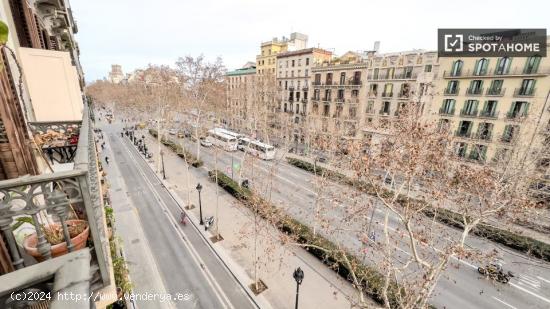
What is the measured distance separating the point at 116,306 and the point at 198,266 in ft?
22.9

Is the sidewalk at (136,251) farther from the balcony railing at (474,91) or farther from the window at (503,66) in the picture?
the window at (503,66)

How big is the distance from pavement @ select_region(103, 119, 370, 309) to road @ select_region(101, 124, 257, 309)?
0.20 ft

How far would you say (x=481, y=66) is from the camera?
86.9 ft

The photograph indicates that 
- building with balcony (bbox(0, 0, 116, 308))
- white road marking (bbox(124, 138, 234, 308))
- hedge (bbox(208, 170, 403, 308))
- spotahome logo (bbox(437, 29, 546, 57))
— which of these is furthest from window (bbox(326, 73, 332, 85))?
building with balcony (bbox(0, 0, 116, 308))

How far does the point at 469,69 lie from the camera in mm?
27188

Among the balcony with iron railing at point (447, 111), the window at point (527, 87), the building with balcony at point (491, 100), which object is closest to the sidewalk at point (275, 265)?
the building with balcony at point (491, 100)

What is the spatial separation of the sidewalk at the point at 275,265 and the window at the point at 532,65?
27408mm

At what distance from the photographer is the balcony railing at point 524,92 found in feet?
77.5

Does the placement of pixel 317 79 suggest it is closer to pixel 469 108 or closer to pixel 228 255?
pixel 469 108

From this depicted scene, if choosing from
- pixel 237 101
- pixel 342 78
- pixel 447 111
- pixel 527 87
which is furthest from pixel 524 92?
pixel 237 101

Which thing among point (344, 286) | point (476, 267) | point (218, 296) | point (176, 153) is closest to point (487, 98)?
point (476, 267)

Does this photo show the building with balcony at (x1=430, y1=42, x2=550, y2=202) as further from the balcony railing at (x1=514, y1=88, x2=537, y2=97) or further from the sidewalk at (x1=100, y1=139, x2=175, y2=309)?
the sidewalk at (x1=100, y1=139, x2=175, y2=309)

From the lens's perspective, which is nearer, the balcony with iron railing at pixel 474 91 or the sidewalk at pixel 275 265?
the sidewalk at pixel 275 265

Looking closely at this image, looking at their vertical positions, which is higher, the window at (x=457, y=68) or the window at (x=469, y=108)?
the window at (x=457, y=68)
